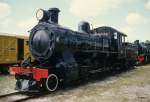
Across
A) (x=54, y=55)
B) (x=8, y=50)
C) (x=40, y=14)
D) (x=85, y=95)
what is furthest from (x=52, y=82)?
(x=8, y=50)

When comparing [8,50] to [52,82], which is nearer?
[52,82]

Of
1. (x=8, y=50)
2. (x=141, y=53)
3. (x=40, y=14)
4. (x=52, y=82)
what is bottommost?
(x=52, y=82)

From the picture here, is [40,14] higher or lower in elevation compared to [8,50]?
higher

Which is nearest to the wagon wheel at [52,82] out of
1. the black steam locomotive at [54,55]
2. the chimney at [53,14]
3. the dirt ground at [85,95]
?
the black steam locomotive at [54,55]

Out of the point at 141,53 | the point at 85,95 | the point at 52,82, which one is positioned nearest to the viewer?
the point at 85,95

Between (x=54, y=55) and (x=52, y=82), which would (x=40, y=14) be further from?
(x=52, y=82)

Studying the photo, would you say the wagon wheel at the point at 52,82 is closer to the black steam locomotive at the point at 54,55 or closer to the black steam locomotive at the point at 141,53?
the black steam locomotive at the point at 54,55

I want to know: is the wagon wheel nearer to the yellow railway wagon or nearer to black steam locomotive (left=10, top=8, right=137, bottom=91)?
black steam locomotive (left=10, top=8, right=137, bottom=91)

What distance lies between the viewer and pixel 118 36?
1695cm

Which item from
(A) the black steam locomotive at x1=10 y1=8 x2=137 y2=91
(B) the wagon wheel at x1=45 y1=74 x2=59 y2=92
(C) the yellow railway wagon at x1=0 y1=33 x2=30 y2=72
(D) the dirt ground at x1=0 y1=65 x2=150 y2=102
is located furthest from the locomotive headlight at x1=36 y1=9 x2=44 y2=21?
(C) the yellow railway wagon at x1=0 y1=33 x2=30 y2=72

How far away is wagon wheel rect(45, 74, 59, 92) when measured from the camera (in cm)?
965

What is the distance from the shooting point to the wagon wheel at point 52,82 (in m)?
9.65

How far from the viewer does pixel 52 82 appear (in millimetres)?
9969

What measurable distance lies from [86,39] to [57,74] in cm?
339
